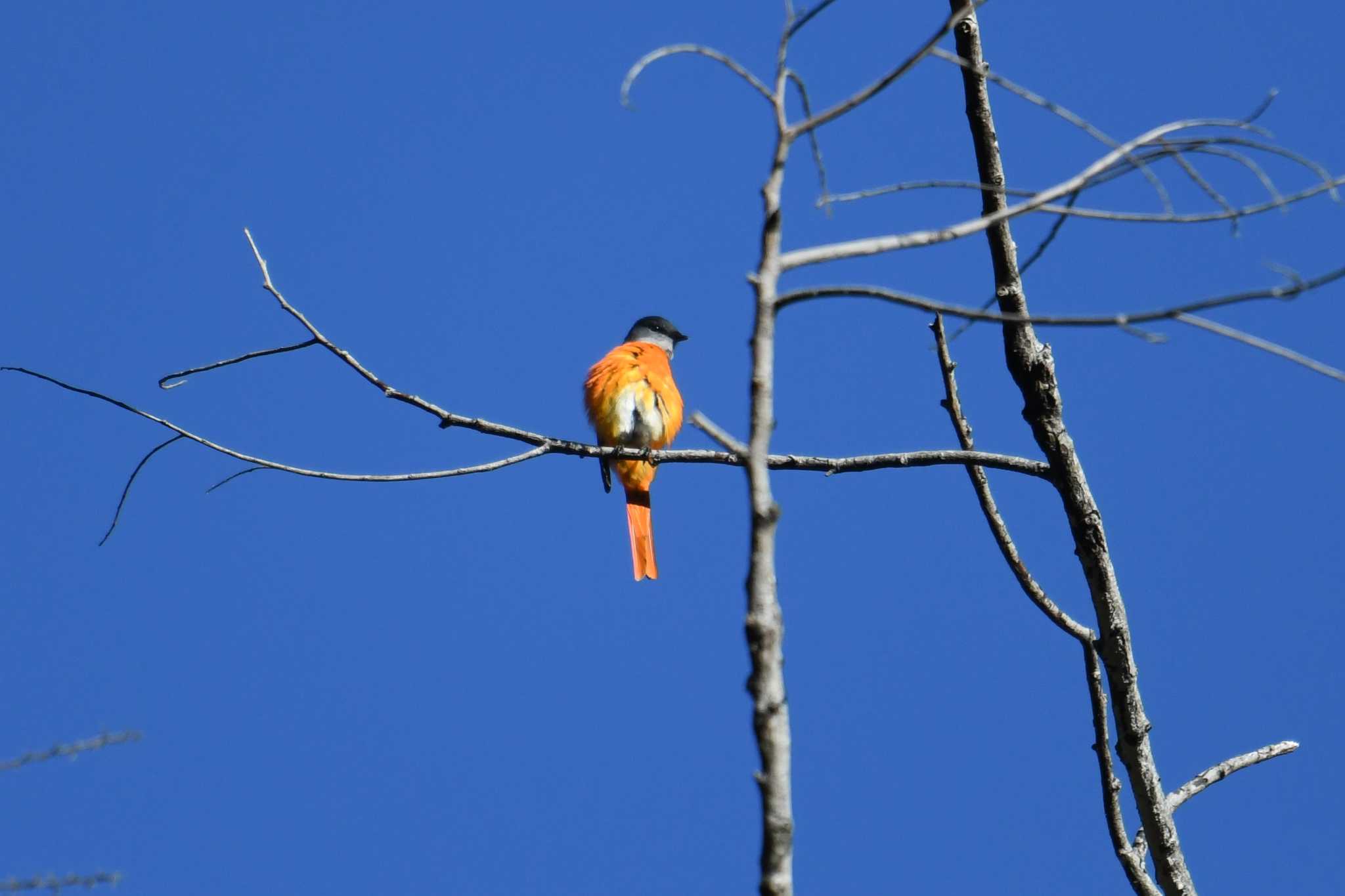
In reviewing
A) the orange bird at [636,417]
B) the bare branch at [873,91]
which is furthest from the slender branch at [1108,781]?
the orange bird at [636,417]

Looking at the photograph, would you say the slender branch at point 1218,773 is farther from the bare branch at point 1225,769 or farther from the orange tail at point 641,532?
the orange tail at point 641,532

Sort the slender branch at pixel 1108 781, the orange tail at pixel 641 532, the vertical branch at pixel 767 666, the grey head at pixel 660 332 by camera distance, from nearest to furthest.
Result: the vertical branch at pixel 767 666, the slender branch at pixel 1108 781, the orange tail at pixel 641 532, the grey head at pixel 660 332

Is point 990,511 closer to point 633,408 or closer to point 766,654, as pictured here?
point 766,654

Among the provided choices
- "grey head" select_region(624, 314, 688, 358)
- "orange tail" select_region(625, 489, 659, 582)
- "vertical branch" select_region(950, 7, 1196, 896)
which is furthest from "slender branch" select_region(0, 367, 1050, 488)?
"grey head" select_region(624, 314, 688, 358)

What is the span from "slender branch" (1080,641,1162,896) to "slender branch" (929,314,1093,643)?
69 mm

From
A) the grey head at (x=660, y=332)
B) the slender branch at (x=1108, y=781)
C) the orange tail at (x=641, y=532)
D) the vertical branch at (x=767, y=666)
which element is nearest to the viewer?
the vertical branch at (x=767, y=666)

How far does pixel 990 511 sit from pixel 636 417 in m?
4.01

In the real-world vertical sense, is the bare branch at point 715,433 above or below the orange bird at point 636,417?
below

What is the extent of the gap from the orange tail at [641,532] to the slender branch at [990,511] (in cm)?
373

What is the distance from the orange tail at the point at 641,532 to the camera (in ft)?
23.8

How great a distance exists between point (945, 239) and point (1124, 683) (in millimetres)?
1947

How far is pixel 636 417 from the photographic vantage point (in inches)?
291

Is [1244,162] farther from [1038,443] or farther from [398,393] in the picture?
[398,393]

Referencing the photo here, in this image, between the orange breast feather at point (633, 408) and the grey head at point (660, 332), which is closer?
the orange breast feather at point (633, 408)
